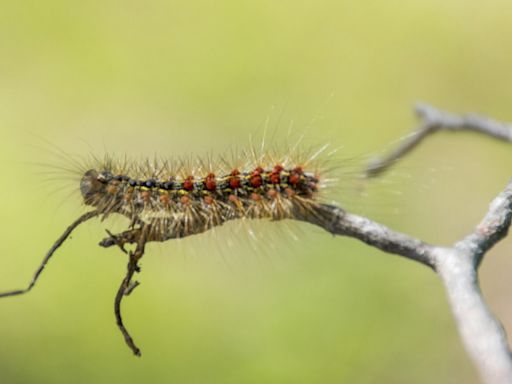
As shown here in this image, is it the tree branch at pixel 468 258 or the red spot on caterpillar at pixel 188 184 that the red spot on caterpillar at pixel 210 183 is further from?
the tree branch at pixel 468 258

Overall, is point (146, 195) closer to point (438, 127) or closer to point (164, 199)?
point (164, 199)

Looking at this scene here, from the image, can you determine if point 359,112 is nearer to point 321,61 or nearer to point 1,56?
point 321,61

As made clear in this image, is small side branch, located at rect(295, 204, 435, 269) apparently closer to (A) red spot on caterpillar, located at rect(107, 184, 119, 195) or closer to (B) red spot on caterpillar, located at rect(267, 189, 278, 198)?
(B) red spot on caterpillar, located at rect(267, 189, 278, 198)

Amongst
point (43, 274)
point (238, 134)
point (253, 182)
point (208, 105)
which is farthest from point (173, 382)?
point (208, 105)

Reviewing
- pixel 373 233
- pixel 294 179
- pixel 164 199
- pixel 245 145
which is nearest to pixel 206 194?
pixel 164 199

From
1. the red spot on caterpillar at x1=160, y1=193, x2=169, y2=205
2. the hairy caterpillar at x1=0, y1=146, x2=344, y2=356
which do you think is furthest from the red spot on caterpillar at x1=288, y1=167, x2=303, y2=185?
the red spot on caterpillar at x1=160, y1=193, x2=169, y2=205

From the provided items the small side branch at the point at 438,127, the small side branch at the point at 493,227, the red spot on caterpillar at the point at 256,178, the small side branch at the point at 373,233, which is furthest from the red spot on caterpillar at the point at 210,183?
the small side branch at the point at 493,227

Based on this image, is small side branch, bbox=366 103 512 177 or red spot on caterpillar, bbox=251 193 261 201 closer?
Answer: red spot on caterpillar, bbox=251 193 261 201
